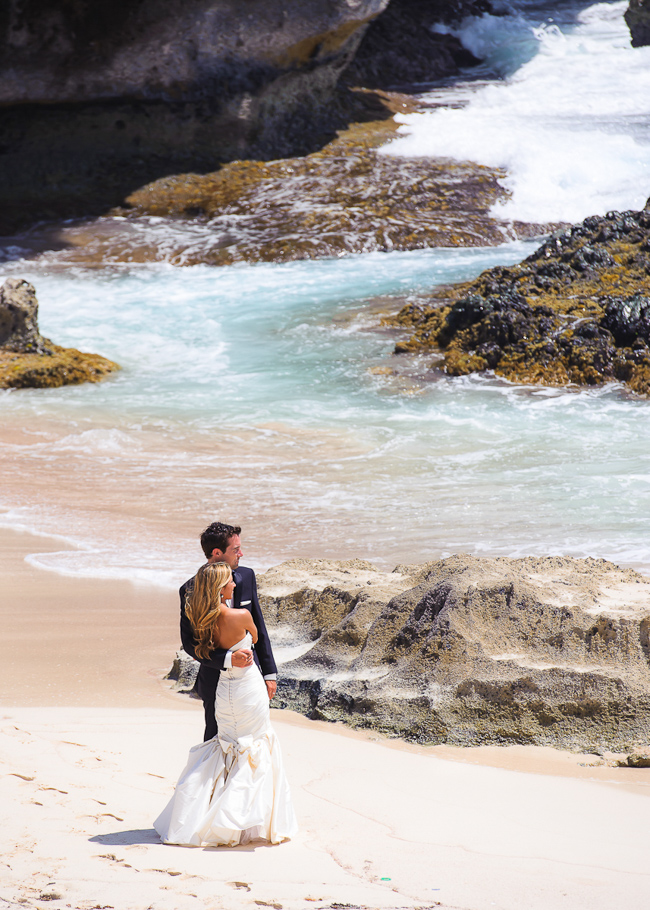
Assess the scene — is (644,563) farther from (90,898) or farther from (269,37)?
(269,37)

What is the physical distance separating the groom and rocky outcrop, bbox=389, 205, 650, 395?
855 centimetres

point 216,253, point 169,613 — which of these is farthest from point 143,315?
point 169,613

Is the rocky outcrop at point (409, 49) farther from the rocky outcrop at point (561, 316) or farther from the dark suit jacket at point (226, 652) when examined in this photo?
the dark suit jacket at point (226, 652)

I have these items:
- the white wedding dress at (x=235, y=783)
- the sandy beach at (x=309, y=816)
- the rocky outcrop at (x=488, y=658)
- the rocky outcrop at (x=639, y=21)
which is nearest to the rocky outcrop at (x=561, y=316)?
the rocky outcrop at (x=488, y=658)

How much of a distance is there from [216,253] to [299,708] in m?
15.7

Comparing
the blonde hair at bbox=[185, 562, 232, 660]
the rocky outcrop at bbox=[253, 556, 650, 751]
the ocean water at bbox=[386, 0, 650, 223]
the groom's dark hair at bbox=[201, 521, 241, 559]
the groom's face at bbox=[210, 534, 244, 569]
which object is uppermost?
the ocean water at bbox=[386, 0, 650, 223]

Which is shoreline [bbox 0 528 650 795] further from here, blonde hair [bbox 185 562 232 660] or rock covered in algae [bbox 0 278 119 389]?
rock covered in algae [bbox 0 278 119 389]

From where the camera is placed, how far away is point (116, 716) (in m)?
4.71

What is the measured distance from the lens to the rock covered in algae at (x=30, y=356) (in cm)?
1200

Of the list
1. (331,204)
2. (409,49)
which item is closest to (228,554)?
(331,204)

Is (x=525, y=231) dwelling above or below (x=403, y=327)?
above

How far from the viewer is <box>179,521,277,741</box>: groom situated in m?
3.55

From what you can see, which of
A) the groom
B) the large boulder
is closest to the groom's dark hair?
the groom

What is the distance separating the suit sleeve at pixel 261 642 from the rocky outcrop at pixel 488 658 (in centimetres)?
101
